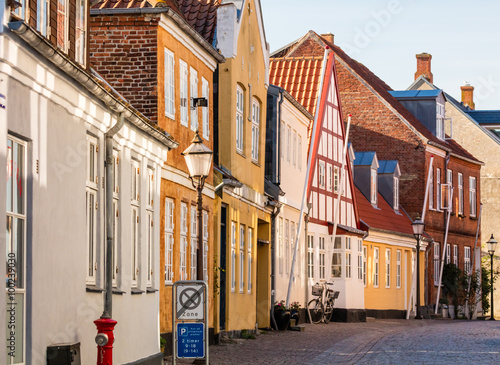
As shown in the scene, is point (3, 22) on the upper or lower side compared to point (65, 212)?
upper

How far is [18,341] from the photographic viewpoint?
9.57 metres

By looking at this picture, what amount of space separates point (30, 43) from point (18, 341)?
2636 millimetres

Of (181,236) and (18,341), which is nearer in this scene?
(18,341)

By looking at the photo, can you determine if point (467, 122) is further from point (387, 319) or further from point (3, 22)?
point (3, 22)

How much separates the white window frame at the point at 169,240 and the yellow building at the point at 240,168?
3.68 meters

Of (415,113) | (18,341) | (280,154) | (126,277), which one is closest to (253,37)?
(280,154)

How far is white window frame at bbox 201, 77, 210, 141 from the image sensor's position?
20609 millimetres

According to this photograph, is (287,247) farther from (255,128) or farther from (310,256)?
(255,128)

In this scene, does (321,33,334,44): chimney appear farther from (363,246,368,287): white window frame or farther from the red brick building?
(363,246,368,287): white window frame

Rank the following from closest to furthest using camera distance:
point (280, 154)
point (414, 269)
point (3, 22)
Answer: point (3, 22) < point (280, 154) < point (414, 269)

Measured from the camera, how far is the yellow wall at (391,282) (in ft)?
132

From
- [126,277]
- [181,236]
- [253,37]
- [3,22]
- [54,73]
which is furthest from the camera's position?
[253,37]

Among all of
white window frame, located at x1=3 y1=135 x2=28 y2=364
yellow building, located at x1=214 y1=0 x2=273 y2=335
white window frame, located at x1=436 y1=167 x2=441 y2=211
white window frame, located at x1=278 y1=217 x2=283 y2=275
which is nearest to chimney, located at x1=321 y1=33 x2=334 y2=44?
white window frame, located at x1=436 y1=167 x2=441 y2=211

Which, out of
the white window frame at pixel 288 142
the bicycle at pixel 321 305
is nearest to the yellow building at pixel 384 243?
the bicycle at pixel 321 305
